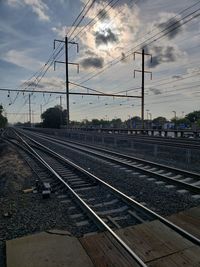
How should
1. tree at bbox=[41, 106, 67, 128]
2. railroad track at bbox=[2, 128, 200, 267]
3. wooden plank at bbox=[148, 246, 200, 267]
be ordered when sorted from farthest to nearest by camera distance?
tree at bbox=[41, 106, 67, 128]
railroad track at bbox=[2, 128, 200, 267]
wooden plank at bbox=[148, 246, 200, 267]

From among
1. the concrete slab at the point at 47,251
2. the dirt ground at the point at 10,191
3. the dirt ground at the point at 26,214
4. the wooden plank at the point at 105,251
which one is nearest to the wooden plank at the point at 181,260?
the wooden plank at the point at 105,251

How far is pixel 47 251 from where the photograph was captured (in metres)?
5.22

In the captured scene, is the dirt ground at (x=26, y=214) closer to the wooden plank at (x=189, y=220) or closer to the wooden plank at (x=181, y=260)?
the wooden plank at (x=181, y=260)

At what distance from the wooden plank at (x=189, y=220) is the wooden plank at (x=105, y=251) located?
169 cm

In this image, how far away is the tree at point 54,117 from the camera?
104 m

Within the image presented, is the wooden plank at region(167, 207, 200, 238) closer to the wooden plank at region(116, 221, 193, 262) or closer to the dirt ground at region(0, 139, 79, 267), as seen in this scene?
the wooden plank at region(116, 221, 193, 262)


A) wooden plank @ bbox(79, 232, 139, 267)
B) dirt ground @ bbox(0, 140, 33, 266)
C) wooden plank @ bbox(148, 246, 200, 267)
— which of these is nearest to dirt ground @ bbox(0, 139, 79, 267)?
dirt ground @ bbox(0, 140, 33, 266)

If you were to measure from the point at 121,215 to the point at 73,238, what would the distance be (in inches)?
67.8

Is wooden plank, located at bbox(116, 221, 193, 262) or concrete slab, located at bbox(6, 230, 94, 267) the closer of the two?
concrete slab, located at bbox(6, 230, 94, 267)

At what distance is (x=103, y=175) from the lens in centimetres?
1212

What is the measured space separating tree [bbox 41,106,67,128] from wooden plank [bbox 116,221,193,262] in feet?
318

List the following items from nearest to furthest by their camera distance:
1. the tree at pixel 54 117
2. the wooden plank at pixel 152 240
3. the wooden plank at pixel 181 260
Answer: the wooden plank at pixel 181 260
the wooden plank at pixel 152 240
the tree at pixel 54 117

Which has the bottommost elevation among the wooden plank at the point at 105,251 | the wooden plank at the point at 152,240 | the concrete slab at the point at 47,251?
the concrete slab at the point at 47,251

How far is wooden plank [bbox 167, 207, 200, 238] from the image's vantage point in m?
5.93
